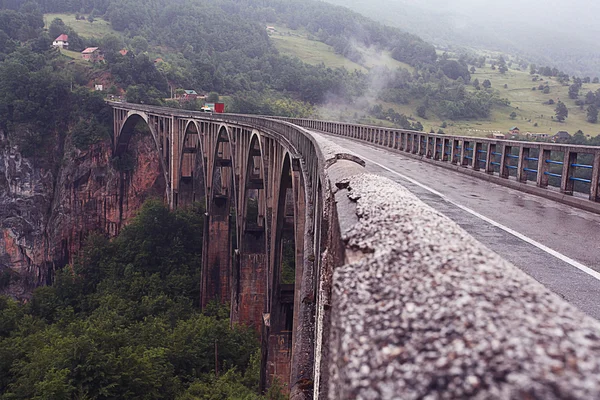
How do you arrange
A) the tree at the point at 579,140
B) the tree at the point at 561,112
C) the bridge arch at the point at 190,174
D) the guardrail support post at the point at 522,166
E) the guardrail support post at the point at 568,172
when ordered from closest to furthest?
the guardrail support post at the point at 568,172 → the guardrail support post at the point at 522,166 → the bridge arch at the point at 190,174 → the tree at the point at 579,140 → the tree at the point at 561,112

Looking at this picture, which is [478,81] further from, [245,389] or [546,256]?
[546,256]

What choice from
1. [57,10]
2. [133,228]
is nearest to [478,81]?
[57,10]

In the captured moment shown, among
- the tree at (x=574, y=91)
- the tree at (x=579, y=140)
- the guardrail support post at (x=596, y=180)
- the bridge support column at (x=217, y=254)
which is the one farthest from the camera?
the tree at (x=574, y=91)

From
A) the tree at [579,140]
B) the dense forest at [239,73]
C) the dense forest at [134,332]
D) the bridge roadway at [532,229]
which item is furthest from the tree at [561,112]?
the bridge roadway at [532,229]

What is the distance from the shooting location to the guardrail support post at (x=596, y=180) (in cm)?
1120

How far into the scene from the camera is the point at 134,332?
1163 inches

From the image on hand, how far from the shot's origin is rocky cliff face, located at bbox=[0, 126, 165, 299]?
68438 millimetres

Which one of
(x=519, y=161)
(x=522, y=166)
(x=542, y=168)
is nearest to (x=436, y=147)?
(x=519, y=161)

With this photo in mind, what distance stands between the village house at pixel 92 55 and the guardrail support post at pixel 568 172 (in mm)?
109173

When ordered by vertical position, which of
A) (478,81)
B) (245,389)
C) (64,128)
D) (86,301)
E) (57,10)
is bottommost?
(86,301)

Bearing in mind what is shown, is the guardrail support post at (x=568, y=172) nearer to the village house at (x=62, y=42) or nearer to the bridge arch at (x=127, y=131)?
the bridge arch at (x=127, y=131)

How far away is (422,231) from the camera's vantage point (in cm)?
273

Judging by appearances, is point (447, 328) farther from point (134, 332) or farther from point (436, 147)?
point (134, 332)

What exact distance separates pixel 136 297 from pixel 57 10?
595 ft
